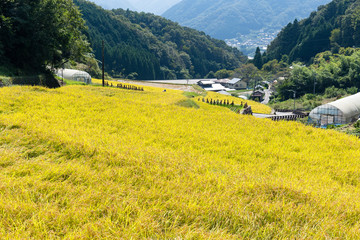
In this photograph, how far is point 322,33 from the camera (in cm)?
11056

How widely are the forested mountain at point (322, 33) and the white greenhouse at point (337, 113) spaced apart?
8116 centimetres

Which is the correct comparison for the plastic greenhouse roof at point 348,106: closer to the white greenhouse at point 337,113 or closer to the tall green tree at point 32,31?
the white greenhouse at point 337,113

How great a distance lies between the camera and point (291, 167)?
505cm

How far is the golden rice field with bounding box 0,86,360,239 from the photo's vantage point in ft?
8.92

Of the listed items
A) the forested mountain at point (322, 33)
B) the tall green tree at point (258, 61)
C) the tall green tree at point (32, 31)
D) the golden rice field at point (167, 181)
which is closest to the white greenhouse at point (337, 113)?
the golden rice field at point (167, 181)

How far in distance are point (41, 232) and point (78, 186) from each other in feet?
3.08

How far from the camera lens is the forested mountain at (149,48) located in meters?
108

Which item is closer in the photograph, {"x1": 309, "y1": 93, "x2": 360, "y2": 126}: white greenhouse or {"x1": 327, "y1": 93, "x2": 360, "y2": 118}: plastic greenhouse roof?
{"x1": 309, "y1": 93, "x2": 360, "y2": 126}: white greenhouse

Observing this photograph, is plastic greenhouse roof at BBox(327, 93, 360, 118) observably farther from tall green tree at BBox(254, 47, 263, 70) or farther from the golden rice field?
tall green tree at BBox(254, 47, 263, 70)

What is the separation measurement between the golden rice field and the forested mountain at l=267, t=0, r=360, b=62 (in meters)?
115

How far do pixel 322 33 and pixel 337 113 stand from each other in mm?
97752

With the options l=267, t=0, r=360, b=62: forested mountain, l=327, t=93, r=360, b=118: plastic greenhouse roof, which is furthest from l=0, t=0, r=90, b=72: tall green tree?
l=267, t=0, r=360, b=62: forested mountain

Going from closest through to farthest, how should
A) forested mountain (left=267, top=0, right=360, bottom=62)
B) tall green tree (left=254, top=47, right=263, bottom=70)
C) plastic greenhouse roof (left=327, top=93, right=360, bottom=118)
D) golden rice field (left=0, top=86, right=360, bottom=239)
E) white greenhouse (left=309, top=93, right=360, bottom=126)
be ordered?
golden rice field (left=0, top=86, right=360, bottom=239) → white greenhouse (left=309, top=93, right=360, bottom=126) → plastic greenhouse roof (left=327, top=93, right=360, bottom=118) → forested mountain (left=267, top=0, right=360, bottom=62) → tall green tree (left=254, top=47, right=263, bottom=70)

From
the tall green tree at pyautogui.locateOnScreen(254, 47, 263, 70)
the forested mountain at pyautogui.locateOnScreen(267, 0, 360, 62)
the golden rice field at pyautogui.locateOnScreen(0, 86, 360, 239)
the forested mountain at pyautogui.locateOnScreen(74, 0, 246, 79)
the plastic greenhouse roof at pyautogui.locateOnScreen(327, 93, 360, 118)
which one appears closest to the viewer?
the golden rice field at pyautogui.locateOnScreen(0, 86, 360, 239)
